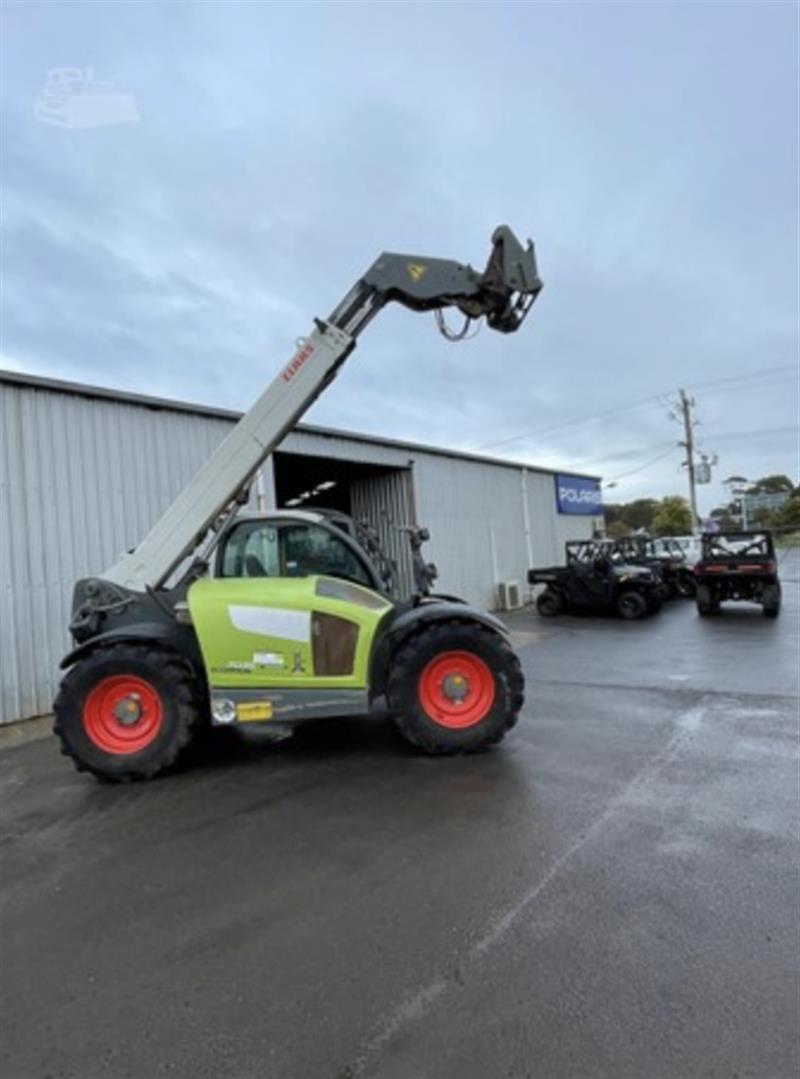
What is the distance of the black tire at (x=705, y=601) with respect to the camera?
1484 centimetres

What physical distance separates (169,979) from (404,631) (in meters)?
3.07

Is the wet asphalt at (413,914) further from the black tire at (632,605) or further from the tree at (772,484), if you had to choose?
the tree at (772,484)

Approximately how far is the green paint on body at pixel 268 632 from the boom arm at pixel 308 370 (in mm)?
747

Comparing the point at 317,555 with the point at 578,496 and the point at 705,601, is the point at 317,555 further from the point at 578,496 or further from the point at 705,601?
the point at 578,496

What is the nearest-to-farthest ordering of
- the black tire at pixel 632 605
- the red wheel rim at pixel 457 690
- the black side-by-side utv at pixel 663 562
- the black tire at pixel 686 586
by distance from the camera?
the red wheel rim at pixel 457 690
the black tire at pixel 632 605
the black side-by-side utv at pixel 663 562
the black tire at pixel 686 586

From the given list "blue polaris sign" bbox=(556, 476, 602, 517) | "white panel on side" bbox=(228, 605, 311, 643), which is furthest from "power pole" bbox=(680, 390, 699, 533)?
"white panel on side" bbox=(228, 605, 311, 643)

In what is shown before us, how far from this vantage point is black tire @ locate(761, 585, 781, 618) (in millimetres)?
14273

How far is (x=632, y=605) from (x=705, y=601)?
160 cm

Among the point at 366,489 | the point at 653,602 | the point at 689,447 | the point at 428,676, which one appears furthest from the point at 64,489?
the point at 689,447

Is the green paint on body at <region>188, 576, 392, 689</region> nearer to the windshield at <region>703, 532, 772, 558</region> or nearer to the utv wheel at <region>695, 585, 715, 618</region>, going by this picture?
the utv wheel at <region>695, 585, 715, 618</region>

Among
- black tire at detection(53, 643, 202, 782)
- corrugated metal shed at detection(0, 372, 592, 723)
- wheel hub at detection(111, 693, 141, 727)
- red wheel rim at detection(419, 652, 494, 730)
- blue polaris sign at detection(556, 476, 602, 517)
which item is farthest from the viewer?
blue polaris sign at detection(556, 476, 602, 517)

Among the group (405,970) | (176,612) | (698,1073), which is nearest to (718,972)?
(698,1073)

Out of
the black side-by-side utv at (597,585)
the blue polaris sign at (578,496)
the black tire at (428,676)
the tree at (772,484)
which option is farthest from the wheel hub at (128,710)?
the tree at (772,484)

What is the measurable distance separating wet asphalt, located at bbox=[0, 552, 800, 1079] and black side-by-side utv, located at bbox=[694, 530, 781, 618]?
9.63 metres
